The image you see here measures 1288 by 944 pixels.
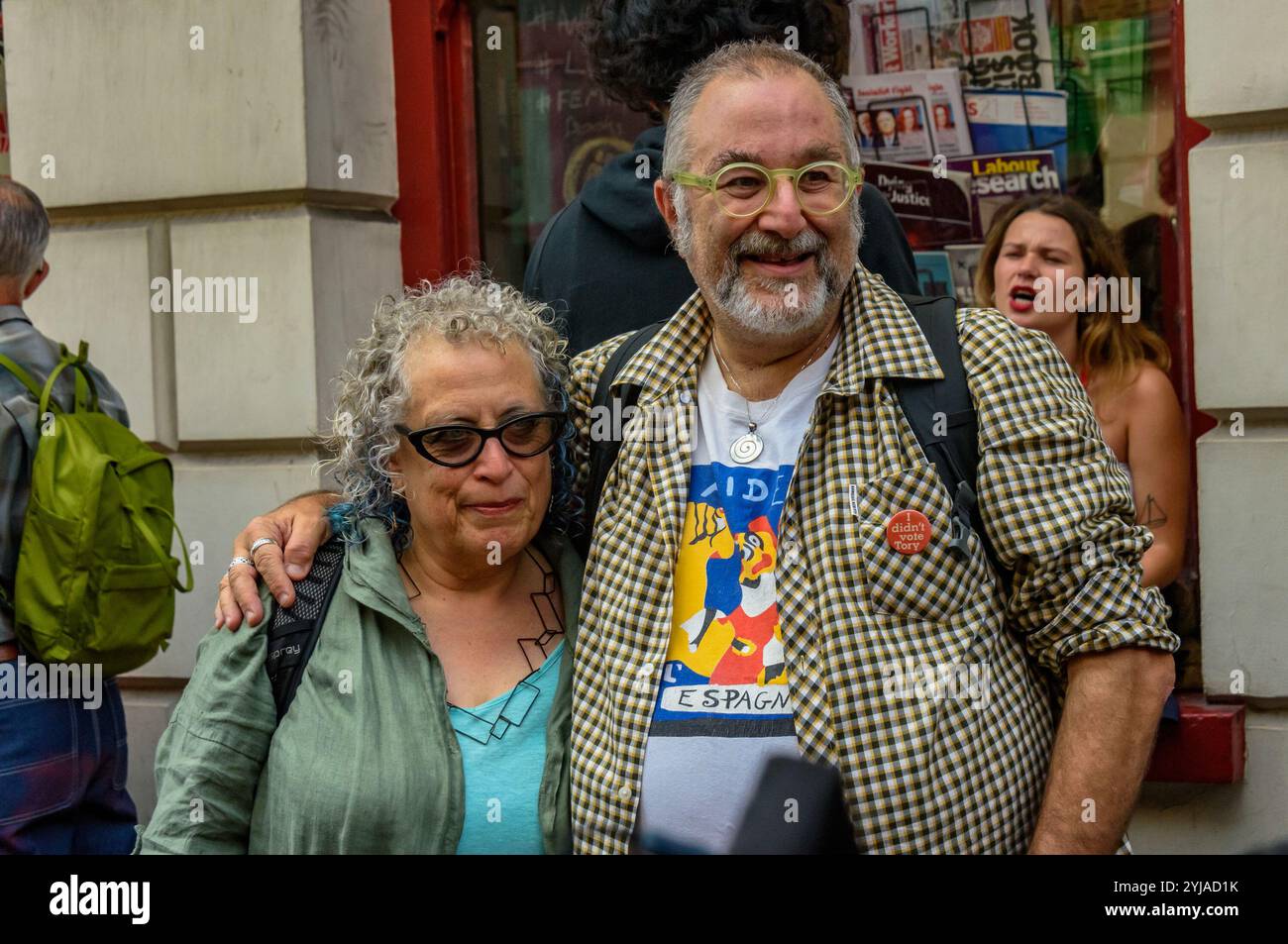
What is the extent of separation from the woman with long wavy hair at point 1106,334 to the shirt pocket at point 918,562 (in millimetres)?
1948

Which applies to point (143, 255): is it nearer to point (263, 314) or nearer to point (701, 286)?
point (263, 314)

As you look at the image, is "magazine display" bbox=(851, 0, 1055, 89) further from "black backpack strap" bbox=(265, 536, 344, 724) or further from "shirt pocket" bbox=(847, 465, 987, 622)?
"black backpack strap" bbox=(265, 536, 344, 724)

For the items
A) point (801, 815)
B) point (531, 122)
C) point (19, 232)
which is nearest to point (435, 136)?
point (531, 122)

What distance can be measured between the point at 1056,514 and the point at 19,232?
3.13m

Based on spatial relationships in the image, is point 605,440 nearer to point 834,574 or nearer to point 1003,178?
point 834,574

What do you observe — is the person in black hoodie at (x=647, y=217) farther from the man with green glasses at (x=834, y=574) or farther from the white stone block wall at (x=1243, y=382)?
the white stone block wall at (x=1243, y=382)

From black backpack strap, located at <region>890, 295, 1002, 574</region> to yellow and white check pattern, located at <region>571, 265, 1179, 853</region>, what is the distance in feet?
0.07

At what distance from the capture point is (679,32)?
310cm

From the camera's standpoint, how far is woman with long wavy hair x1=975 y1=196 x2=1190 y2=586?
167 inches

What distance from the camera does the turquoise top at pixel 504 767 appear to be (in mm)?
2477

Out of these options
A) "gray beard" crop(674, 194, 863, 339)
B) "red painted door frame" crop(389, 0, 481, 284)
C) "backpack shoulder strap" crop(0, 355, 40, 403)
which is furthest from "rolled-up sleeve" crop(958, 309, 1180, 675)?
"red painted door frame" crop(389, 0, 481, 284)

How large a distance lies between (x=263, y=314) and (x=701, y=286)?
2.80 m

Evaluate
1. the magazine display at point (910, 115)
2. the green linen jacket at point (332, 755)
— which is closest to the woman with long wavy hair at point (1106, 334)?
the magazine display at point (910, 115)

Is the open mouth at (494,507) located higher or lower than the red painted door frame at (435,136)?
lower
